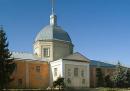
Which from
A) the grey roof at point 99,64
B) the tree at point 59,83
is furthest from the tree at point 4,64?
the grey roof at point 99,64

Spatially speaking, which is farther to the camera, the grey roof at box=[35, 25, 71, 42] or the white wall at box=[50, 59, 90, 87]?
the grey roof at box=[35, 25, 71, 42]

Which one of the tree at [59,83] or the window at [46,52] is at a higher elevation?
the window at [46,52]

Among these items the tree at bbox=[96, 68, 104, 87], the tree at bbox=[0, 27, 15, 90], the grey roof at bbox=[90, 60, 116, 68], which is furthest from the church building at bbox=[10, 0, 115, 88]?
the tree at bbox=[0, 27, 15, 90]

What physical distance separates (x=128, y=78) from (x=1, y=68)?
2849 centimetres

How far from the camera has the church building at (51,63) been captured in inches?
2084

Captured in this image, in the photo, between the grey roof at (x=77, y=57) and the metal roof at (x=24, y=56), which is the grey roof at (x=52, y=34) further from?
the grey roof at (x=77, y=57)

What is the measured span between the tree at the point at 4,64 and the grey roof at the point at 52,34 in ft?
44.3

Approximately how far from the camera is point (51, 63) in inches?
2186

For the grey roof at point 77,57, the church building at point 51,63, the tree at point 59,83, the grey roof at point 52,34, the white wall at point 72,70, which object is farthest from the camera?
the grey roof at point 52,34

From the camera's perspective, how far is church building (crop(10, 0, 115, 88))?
174 feet

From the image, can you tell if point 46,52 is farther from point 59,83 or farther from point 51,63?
point 59,83

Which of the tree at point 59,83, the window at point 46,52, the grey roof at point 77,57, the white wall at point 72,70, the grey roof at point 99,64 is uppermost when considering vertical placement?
the window at point 46,52

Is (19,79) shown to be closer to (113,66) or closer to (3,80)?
(3,80)

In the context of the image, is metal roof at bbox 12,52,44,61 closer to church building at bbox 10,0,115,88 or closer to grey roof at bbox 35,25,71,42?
church building at bbox 10,0,115,88
